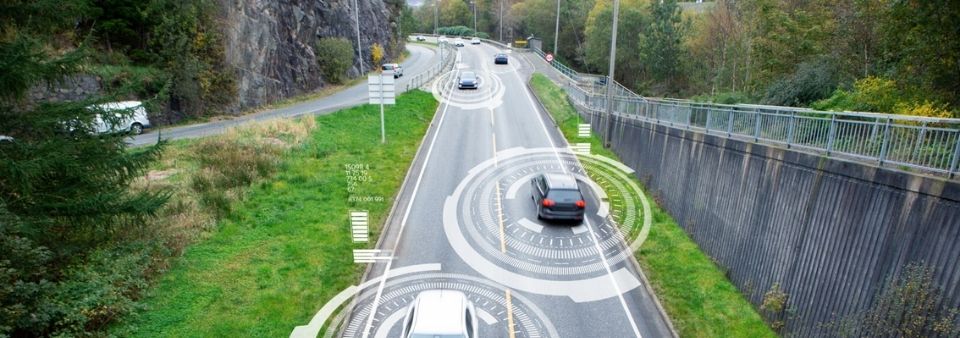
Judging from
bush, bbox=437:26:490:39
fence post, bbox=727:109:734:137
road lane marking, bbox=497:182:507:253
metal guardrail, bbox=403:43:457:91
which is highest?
bush, bbox=437:26:490:39

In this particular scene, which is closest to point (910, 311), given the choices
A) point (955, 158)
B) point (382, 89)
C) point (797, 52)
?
point (955, 158)

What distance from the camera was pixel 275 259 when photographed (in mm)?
13797

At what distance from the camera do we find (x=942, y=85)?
11.9 m

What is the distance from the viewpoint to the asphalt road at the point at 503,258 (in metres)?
11.7

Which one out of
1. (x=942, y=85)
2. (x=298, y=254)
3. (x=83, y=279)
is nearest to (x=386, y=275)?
(x=298, y=254)

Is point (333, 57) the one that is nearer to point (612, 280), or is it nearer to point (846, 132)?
point (612, 280)

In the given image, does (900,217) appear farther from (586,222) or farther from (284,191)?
(284,191)

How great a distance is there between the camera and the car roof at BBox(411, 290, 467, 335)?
Result: 9211mm

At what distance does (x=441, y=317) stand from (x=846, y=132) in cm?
917

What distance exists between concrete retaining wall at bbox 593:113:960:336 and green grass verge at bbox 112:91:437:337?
10.5 meters

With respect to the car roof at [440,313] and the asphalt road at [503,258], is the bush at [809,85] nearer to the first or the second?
the asphalt road at [503,258]
